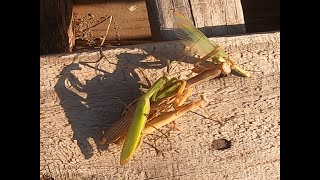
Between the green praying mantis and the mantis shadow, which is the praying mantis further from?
the mantis shadow

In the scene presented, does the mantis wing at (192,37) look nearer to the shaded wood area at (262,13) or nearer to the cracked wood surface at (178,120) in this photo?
the cracked wood surface at (178,120)

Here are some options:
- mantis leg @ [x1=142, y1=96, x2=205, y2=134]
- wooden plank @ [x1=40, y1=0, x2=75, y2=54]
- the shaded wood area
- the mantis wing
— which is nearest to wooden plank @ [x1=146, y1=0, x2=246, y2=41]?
the mantis wing

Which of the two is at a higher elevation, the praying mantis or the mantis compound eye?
the praying mantis

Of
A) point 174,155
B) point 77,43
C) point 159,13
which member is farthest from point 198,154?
point 77,43

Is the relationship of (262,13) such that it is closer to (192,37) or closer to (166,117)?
(192,37)

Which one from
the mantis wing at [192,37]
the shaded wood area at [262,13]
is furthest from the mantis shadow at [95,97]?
the shaded wood area at [262,13]

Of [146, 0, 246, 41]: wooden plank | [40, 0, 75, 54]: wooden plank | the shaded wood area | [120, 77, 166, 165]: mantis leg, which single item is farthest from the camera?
the shaded wood area
